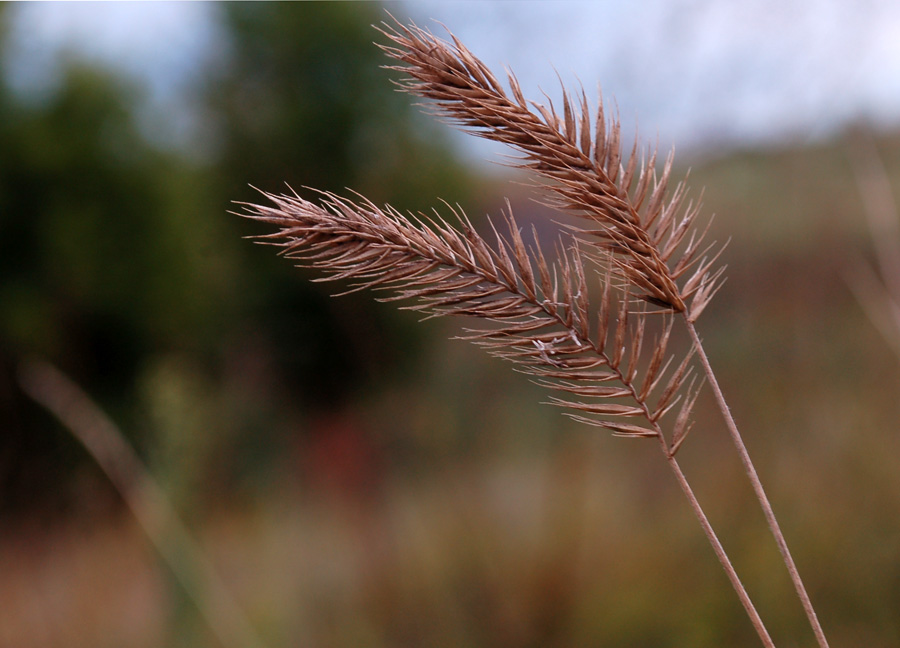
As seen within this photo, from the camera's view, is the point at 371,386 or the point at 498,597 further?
the point at 371,386

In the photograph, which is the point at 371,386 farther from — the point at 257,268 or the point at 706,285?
the point at 706,285

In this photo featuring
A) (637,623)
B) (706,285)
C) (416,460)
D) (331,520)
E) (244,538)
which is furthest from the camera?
(416,460)

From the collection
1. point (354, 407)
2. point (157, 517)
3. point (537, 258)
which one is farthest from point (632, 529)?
point (354, 407)

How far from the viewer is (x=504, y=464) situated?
11.9 feet

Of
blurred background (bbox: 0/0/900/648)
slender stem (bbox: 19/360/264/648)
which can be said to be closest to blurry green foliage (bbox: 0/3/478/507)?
blurred background (bbox: 0/0/900/648)

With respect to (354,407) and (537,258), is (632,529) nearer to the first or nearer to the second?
(537,258)

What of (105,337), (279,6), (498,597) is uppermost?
(279,6)

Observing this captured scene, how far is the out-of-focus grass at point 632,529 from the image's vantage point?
1924 mm

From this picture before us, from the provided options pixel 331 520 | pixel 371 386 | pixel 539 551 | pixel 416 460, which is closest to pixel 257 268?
pixel 371 386

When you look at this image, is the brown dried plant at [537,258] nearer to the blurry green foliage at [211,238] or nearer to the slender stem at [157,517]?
the slender stem at [157,517]

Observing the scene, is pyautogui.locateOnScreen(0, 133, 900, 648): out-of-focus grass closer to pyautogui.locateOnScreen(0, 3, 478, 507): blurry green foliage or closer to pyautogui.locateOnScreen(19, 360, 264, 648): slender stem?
pyautogui.locateOnScreen(19, 360, 264, 648): slender stem

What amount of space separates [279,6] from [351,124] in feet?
4.35

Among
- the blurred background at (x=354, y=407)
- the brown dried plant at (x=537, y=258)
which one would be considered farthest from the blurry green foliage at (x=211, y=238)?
the brown dried plant at (x=537, y=258)

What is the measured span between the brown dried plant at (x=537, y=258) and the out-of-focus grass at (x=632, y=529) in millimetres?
1320
